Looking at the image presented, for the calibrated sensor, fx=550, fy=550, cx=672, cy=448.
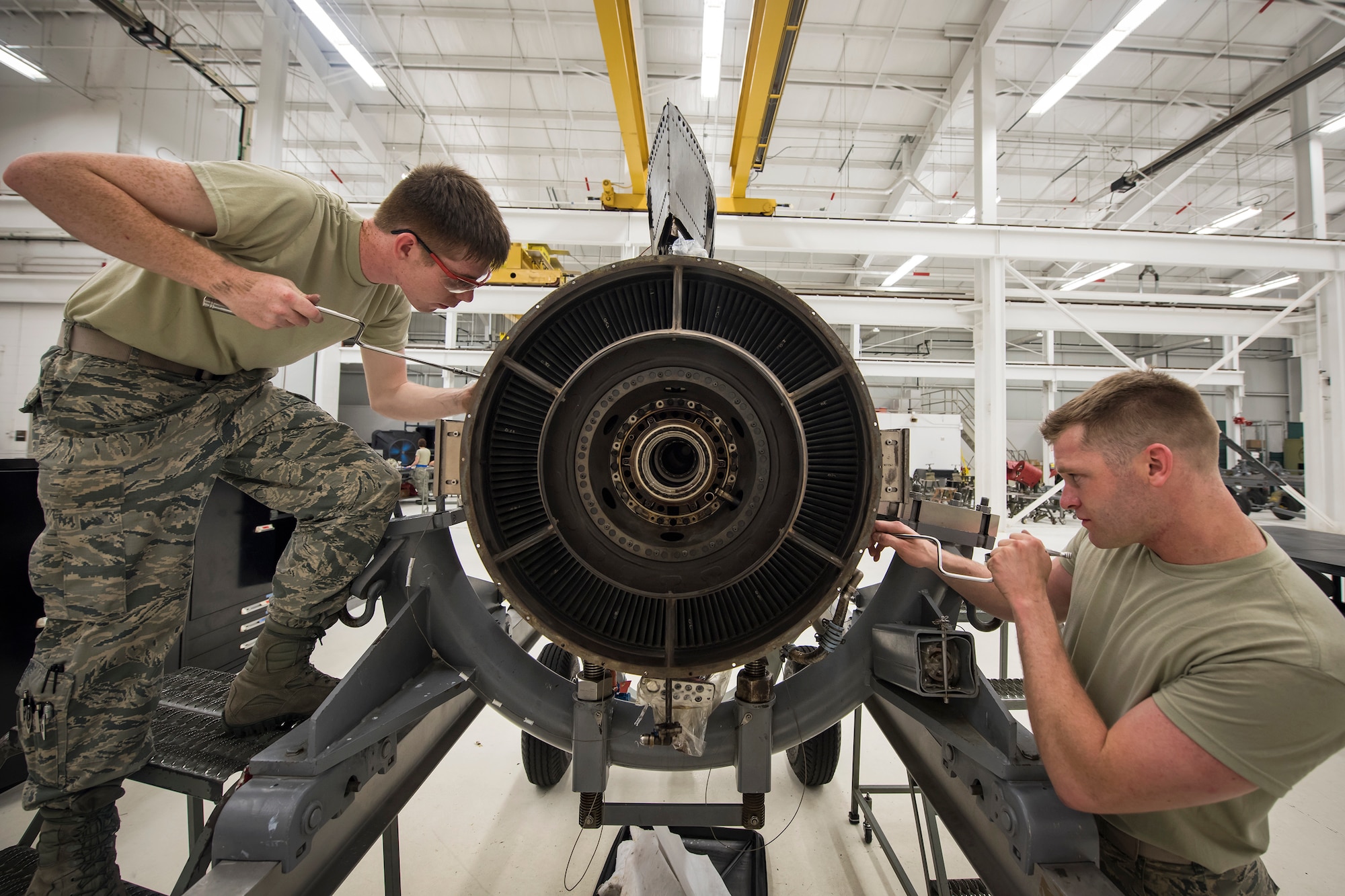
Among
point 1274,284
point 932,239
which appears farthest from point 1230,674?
point 1274,284

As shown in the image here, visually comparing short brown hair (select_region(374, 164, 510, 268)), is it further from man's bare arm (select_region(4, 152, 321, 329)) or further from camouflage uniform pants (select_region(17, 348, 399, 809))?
camouflage uniform pants (select_region(17, 348, 399, 809))

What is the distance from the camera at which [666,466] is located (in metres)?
0.99

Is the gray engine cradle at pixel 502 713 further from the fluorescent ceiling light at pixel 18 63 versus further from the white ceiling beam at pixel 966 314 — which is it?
the fluorescent ceiling light at pixel 18 63

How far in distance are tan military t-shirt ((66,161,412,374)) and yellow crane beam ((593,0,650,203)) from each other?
2221 millimetres

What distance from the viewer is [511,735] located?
82.9 inches

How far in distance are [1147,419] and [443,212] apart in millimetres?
1256

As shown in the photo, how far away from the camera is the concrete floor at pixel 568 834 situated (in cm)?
140

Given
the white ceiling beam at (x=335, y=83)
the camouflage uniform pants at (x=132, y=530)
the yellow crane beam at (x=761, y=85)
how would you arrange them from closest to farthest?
the camouflage uniform pants at (x=132, y=530)
the yellow crane beam at (x=761, y=85)
the white ceiling beam at (x=335, y=83)

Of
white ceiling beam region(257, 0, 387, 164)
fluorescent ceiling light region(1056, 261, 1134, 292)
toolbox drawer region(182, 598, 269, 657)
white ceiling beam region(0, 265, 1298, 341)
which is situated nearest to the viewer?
toolbox drawer region(182, 598, 269, 657)

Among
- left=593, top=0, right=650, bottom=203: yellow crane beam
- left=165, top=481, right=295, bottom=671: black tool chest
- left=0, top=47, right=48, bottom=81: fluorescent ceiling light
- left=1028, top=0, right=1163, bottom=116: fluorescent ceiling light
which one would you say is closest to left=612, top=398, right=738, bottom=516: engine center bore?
left=165, top=481, right=295, bottom=671: black tool chest

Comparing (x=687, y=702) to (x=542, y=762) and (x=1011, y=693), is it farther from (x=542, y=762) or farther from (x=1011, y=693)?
(x=1011, y=693)

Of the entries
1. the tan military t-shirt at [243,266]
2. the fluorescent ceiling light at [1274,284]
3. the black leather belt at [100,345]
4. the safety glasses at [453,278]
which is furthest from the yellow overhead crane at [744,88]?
the fluorescent ceiling light at [1274,284]

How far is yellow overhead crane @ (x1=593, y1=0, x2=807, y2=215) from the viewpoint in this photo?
3084 millimetres

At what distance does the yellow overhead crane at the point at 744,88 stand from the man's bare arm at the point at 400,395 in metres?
2.06
